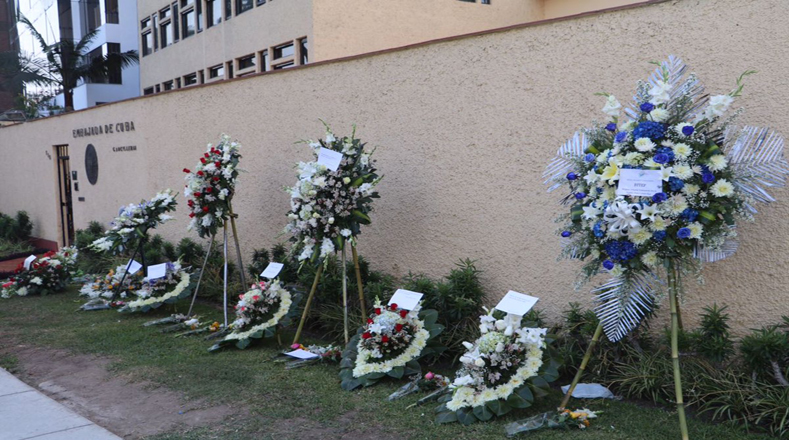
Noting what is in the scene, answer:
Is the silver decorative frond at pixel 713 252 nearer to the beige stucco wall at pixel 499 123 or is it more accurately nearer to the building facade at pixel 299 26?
the beige stucco wall at pixel 499 123

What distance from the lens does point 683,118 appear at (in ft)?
12.1

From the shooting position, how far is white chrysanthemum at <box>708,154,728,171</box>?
3480mm

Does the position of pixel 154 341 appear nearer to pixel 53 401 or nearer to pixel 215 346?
pixel 215 346

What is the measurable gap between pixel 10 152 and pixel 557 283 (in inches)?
620

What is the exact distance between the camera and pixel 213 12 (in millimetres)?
18312

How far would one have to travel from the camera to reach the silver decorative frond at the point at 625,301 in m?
3.86

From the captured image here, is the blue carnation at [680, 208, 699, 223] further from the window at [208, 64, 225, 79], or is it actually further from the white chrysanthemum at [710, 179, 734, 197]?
the window at [208, 64, 225, 79]

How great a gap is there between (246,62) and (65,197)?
550cm

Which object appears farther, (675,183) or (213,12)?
(213,12)

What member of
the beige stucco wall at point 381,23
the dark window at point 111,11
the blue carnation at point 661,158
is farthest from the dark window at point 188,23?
the blue carnation at point 661,158

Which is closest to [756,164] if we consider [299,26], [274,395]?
[274,395]

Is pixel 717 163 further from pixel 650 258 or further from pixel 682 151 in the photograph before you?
pixel 650 258

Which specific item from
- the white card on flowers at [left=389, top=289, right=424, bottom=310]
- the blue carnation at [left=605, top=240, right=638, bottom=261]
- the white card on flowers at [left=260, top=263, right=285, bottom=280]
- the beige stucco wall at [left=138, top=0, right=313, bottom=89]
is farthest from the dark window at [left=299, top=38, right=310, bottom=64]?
the blue carnation at [left=605, top=240, right=638, bottom=261]

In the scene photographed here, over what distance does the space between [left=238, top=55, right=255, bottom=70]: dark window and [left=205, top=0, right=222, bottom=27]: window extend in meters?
1.60
